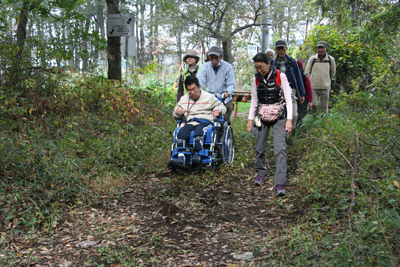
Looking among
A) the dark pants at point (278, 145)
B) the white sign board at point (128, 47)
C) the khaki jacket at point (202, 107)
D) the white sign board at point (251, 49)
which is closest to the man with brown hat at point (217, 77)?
the khaki jacket at point (202, 107)

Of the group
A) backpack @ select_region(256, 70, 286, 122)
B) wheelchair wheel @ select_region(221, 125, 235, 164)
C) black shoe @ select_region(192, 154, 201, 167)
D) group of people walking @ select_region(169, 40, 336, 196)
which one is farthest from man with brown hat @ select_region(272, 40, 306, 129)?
black shoe @ select_region(192, 154, 201, 167)

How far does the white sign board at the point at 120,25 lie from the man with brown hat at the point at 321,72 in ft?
14.2

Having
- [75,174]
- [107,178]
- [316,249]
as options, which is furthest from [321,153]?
[75,174]

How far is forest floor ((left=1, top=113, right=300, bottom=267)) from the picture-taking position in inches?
142

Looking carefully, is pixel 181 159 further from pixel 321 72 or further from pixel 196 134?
pixel 321 72

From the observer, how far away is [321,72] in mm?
8781

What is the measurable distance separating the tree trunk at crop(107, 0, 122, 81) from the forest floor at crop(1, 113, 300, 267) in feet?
13.3

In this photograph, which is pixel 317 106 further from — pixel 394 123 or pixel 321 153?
pixel 394 123

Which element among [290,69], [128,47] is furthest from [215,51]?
[128,47]

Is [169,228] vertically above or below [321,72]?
below

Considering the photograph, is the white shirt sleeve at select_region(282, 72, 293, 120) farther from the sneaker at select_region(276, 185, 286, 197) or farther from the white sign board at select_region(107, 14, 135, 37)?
the white sign board at select_region(107, 14, 135, 37)

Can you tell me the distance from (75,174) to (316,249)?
345cm

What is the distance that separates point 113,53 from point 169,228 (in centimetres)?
604

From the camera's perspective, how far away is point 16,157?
507 centimetres
